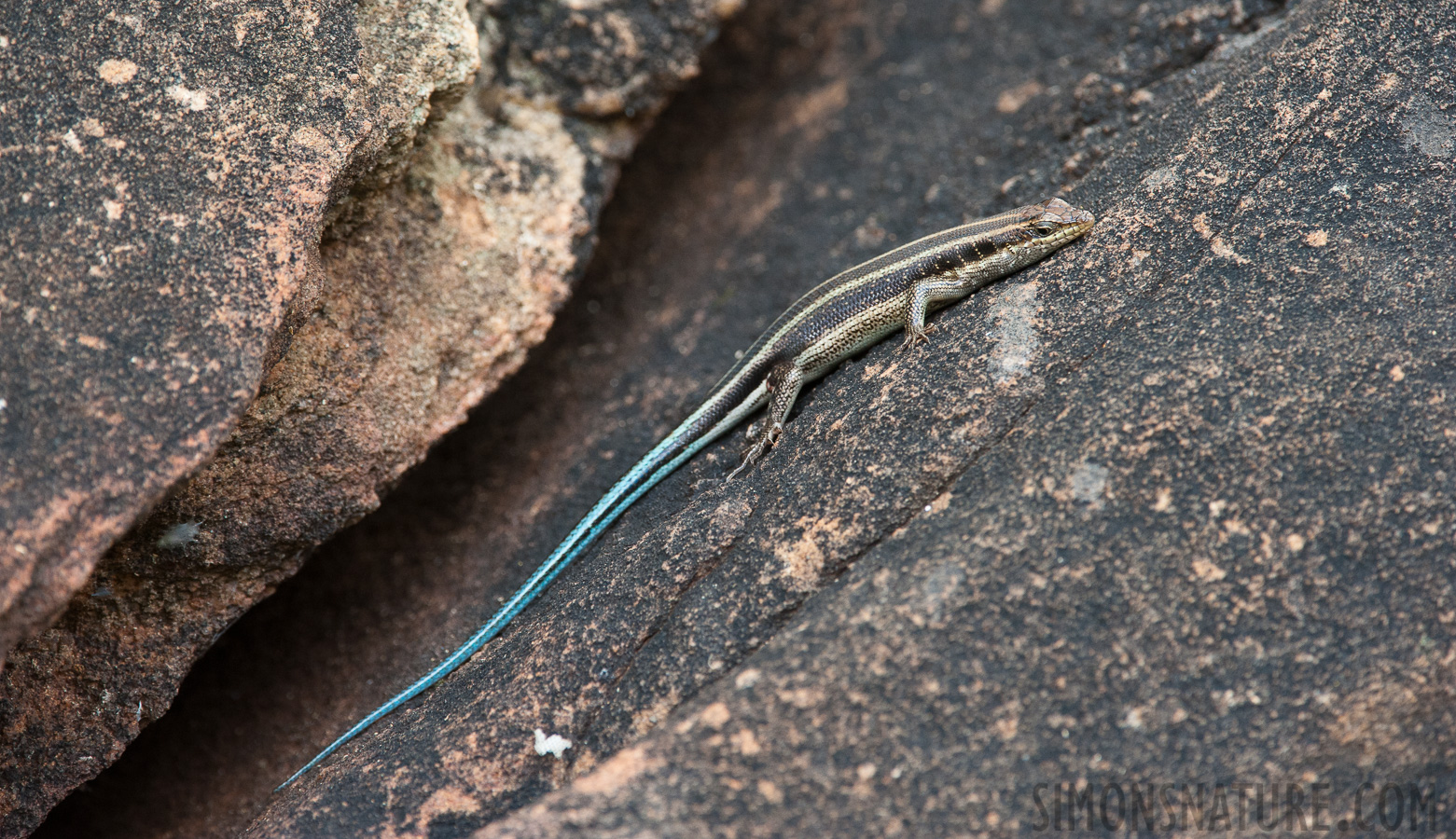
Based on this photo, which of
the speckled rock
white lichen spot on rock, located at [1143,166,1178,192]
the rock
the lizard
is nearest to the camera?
the rock

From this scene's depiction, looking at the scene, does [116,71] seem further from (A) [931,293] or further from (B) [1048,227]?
(B) [1048,227]

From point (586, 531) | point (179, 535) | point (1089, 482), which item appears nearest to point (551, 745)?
point (586, 531)

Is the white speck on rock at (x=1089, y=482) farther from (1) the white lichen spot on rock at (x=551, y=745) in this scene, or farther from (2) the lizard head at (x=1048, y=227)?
(1) the white lichen spot on rock at (x=551, y=745)

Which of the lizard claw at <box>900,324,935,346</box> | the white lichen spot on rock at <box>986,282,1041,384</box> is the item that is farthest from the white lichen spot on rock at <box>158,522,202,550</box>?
the white lichen spot on rock at <box>986,282,1041,384</box>

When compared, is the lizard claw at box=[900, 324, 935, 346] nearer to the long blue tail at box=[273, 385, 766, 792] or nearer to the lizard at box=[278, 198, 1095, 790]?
the lizard at box=[278, 198, 1095, 790]

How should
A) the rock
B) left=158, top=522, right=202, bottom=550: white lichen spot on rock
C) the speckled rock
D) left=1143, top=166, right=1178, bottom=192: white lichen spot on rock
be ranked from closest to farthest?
the rock
the speckled rock
left=158, top=522, right=202, bottom=550: white lichen spot on rock
left=1143, top=166, right=1178, bottom=192: white lichen spot on rock

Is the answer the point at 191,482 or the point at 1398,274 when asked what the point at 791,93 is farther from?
the point at 191,482

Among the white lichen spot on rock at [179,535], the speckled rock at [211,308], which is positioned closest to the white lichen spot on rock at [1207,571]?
the speckled rock at [211,308]
